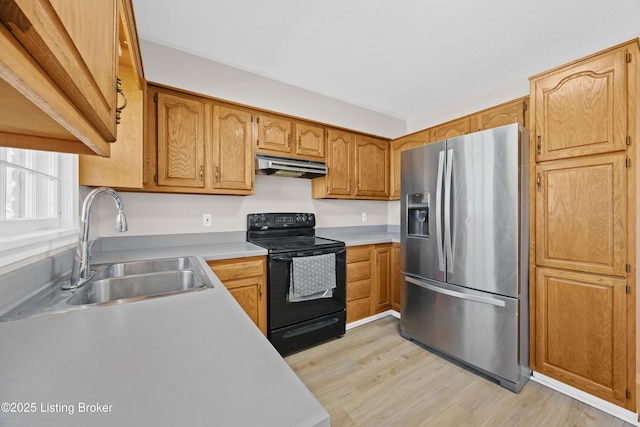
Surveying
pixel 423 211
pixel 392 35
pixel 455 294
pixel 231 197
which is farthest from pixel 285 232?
pixel 392 35

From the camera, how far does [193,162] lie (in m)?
2.10

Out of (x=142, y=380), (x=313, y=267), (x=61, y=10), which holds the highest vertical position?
(x=61, y=10)

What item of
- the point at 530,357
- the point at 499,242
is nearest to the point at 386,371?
the point at 530,357

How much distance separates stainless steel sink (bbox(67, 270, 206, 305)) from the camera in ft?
3.87

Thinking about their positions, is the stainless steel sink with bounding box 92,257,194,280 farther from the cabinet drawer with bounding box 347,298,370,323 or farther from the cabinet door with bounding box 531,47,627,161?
the cabinet door with bounding box 531,47,627,161

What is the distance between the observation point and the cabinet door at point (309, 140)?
261 cm

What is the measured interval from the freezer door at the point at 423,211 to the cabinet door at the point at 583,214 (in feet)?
2.16

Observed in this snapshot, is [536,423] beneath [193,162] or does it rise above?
beneath

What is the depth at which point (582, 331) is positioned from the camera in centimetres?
165

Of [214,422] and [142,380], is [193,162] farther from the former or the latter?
[214,422]

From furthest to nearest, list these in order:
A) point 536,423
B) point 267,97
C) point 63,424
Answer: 1. point 267,97
2. point 536,423
3. point 63,424

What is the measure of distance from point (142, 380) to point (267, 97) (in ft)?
8.60

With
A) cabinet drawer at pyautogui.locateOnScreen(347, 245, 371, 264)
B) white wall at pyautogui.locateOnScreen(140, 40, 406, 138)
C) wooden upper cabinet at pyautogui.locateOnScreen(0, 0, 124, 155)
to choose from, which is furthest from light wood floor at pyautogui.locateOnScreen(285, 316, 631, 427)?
white wall at pyautogui.locateOnScreen(140, 40, 406, 138)

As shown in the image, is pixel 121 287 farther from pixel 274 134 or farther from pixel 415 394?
pixel 415 394
